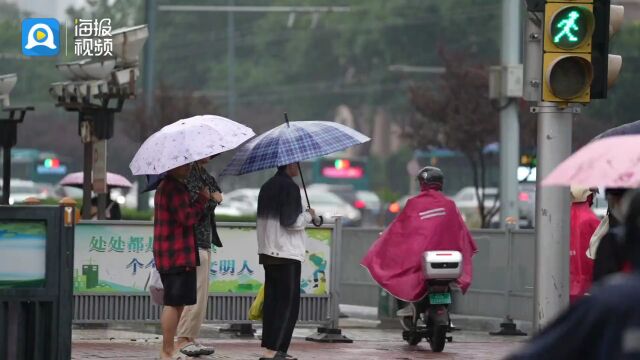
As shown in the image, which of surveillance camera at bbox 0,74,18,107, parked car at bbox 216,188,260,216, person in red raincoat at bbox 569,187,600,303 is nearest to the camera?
person in red raincoat at bbox 569,187,600,303

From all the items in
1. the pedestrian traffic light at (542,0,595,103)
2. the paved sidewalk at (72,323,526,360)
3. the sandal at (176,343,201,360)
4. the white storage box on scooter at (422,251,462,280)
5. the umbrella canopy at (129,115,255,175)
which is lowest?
the paved sidewalk at (72,323,526,360)

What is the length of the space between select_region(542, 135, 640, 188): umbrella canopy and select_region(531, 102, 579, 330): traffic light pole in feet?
14.5

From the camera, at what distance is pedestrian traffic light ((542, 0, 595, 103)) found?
9.53 m

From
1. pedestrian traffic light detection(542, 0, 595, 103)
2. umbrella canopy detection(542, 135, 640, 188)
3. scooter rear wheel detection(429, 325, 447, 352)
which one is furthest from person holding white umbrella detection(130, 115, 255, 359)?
umbrella canopy detection(542, 135, 640, 188)

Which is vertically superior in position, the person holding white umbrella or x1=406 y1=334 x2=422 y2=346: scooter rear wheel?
the person holding white umbrella

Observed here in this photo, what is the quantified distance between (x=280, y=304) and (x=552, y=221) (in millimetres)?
2466

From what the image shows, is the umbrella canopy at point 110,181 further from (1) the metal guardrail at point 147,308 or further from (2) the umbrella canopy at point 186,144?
(2) the umbrella canopy at point 186,144

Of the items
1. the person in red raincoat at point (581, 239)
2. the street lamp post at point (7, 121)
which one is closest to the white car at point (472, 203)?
the street lamp post at point (7, 121)

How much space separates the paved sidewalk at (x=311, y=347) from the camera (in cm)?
1254

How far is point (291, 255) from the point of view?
1133cm

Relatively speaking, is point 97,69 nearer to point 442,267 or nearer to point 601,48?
point 442,267

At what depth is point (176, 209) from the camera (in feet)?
36.0

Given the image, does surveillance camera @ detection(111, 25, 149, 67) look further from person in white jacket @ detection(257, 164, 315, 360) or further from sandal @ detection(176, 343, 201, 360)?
person in white jacket @ detection(257, 164, 315, 360)

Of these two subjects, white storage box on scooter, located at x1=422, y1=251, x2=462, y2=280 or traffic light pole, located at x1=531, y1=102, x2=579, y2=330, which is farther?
white storage box on scooter, located at x1=422, y1=251, x2=462, y2=280
